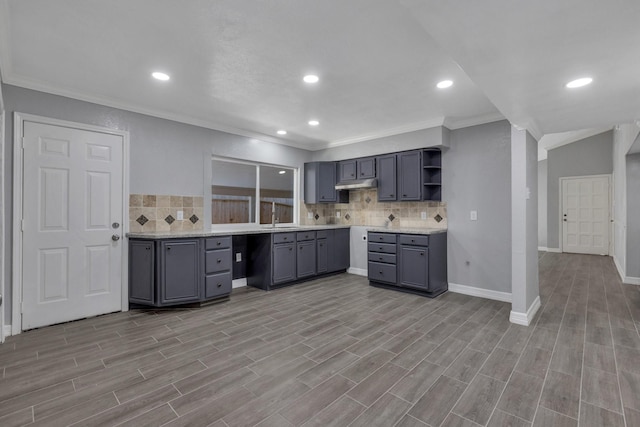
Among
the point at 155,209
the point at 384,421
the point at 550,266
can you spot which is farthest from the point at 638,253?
the point at 155,209

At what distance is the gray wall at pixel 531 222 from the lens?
10.5 ft

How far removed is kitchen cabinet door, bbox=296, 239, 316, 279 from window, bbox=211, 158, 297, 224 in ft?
2.89

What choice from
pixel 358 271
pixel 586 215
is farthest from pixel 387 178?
pixel 586 215

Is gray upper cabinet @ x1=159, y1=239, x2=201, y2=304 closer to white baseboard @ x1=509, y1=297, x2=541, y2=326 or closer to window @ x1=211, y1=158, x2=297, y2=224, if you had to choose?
window @ x1=211, y1=158, x2=297, y2=224

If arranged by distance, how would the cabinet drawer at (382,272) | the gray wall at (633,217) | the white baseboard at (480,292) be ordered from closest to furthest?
the white baseboard at (480,292)
the cabinet drawer at (382,272)
the gray wall at (633,217)

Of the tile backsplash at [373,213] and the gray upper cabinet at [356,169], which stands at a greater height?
the gray upper cabinet at [356,169]

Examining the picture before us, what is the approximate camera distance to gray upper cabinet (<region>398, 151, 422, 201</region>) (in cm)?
445

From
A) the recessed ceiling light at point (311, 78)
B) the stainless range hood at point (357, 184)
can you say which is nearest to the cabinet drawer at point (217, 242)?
the recessed ceiling light at point (311, 78)

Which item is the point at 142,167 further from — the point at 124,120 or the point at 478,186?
the point at 478,186

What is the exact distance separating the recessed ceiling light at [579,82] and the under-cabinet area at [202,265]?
3.59 meters

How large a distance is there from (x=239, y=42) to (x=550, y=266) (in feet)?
23.8

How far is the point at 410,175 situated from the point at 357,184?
3.18 ft

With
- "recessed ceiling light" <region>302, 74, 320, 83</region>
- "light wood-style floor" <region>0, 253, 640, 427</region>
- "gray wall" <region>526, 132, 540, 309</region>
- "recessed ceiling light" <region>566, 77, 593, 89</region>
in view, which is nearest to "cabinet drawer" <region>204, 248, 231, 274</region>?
"light wood-style floor" <region>0, 253, 640, 427</region>

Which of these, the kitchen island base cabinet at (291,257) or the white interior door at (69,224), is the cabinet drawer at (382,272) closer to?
the kitchen island base cabinet at (291,257)
